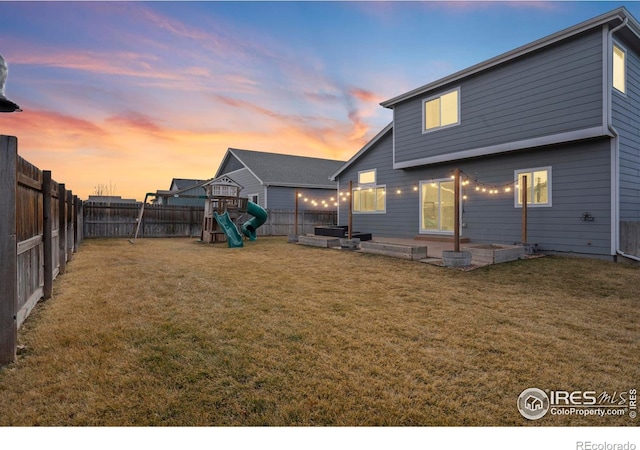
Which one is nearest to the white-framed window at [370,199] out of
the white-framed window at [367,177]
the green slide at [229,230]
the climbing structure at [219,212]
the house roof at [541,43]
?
the white-framed window at [367,177]

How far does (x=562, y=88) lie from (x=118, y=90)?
50.9 feet

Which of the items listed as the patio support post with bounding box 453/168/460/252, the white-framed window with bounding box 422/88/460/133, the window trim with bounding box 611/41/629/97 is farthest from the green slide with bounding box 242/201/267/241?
the window trim with bounding box 611/41/629/97

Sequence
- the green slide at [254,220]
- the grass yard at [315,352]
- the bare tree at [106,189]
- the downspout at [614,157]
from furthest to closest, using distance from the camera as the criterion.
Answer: the bare tree at [106,189], the green slide at [254,220], the downspout at [614,157], the grass yard at [315,352]

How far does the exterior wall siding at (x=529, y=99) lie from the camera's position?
318 inches

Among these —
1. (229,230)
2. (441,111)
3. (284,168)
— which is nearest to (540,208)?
(441,111)

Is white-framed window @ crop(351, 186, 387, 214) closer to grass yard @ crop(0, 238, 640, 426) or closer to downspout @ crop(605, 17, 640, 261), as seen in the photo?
downspout @ crop(605, 17, 640, 261)

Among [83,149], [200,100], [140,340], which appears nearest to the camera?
[140,340]

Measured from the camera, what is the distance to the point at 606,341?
3.23m

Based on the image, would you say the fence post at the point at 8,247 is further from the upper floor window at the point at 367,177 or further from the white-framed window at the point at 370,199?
the upper floor window at the point at 367,177

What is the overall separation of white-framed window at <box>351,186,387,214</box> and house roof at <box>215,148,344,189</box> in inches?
253

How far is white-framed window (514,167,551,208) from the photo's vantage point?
9.11 m

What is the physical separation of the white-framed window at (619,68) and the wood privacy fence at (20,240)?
39.6 feet
